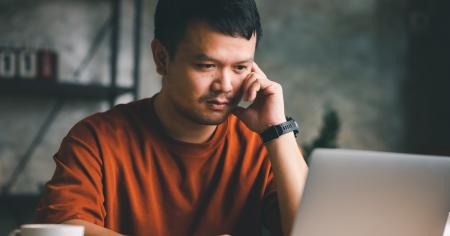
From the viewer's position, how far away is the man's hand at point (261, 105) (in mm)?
1798

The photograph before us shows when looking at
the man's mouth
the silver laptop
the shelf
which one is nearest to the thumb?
the man's mouth

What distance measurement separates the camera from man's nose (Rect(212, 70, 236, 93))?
5.68 feet

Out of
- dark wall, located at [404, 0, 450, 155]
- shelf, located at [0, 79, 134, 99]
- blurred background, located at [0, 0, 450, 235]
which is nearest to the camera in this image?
shelf, located at [0, 79, 134, 99]

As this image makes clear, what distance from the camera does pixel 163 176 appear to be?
1779mm

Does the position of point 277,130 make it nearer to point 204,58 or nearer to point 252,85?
point 252,85

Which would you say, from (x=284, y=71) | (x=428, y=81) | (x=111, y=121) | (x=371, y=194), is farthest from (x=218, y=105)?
(x=428, y=81)

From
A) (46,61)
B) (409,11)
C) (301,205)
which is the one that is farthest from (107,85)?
(301,205)

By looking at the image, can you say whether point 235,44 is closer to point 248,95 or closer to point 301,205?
point 248,95

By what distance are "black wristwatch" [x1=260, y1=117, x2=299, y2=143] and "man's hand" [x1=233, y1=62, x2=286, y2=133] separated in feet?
0.07

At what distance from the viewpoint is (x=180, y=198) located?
70.1 inches

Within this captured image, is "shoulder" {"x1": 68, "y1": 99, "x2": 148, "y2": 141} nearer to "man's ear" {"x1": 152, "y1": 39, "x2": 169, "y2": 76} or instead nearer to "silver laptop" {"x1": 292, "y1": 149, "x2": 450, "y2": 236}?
"man's ear" {"x1": 152, "y1": 39, "x2": 169, "y2": 76}

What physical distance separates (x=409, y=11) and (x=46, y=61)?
2342 mm

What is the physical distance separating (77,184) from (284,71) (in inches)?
115

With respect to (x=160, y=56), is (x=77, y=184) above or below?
below
